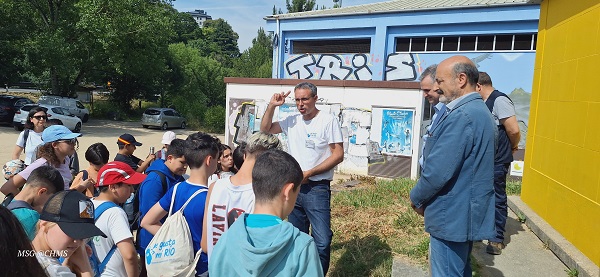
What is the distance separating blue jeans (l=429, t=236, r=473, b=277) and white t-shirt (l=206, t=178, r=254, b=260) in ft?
4.21

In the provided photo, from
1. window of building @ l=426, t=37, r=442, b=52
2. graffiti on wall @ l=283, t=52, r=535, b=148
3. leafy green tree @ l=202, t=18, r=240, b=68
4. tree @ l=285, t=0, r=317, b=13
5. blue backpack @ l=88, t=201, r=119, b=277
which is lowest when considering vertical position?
blue backpack @ l=88, t=201, r=119, b=277

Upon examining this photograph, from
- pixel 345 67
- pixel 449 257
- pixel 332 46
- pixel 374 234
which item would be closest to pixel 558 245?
pixel 374 234

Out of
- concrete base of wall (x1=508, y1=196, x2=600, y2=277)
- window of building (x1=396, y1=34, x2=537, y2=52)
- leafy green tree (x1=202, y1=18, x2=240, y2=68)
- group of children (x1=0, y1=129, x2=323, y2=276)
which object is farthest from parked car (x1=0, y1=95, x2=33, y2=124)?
leafy green tree (x1=202, y1=18, x2=240, y2=68)

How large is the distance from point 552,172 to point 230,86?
11.7 metres

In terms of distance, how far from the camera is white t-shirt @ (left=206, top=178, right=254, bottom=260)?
8.70ft

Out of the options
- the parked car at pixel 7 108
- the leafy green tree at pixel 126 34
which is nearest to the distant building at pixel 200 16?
the leafy green tree at pixel 126 34

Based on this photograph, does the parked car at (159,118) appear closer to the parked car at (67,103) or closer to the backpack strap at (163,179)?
the parked car at (67,103)

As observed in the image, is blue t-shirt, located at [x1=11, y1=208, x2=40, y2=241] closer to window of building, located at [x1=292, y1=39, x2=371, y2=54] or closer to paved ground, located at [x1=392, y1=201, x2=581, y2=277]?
paved ground, located at [x1=392, y1=201, x2=581, y2=277]

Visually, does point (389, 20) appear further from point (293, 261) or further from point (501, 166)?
point (293, 261)

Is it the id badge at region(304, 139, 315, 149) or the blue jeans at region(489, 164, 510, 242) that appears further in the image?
the blue jeans at region(489, 164, 510, 242)

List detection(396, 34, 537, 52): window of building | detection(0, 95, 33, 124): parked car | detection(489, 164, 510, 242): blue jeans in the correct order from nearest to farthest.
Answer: detection(489, 164, 510, 242): blue jeans < detection(396, 34, 537, 52): window of building < detection(0, 95, 33, 124): parked car

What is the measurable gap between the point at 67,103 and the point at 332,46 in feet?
55.5

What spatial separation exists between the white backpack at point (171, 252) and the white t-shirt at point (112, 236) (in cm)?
19

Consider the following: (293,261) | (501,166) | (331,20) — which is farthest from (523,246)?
(331,20)
